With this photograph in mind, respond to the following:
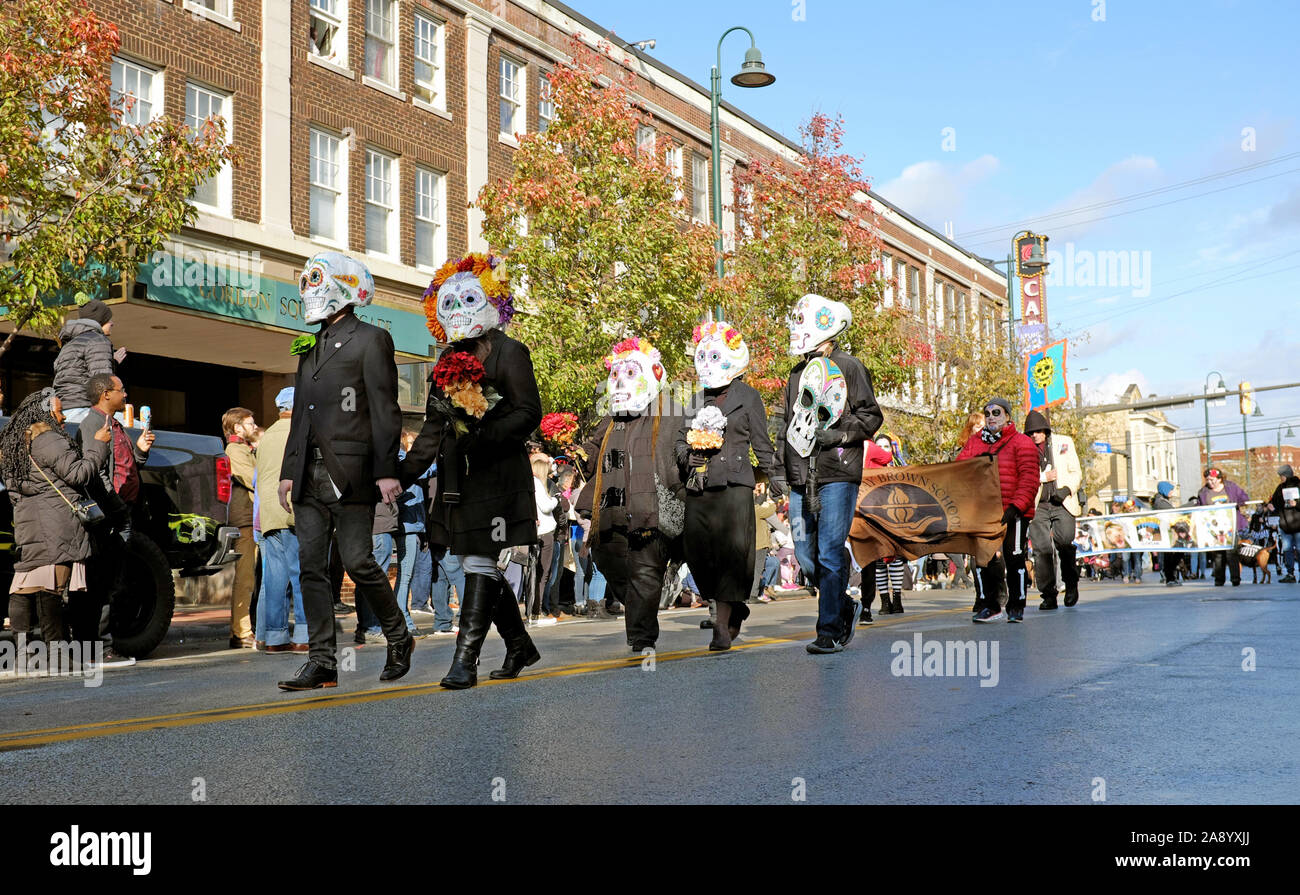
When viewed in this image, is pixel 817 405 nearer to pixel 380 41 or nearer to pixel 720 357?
pixel 720 357

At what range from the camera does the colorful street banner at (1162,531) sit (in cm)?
2102

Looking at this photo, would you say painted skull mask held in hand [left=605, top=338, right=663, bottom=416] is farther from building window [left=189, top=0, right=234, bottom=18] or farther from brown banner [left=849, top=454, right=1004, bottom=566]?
building window [left=189, top=0, right=234, bottom=18]

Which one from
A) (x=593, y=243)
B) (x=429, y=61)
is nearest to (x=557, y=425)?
(x=593, y=243)

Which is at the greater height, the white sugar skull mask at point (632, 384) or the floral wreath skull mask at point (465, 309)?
the floral wreath skull mask at point (465, 309)

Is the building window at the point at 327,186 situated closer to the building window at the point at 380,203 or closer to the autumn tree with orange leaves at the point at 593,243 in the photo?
the building window at the point at 380,203

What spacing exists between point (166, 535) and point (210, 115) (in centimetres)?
1154

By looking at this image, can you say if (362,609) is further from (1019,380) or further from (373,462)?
(1019,380)

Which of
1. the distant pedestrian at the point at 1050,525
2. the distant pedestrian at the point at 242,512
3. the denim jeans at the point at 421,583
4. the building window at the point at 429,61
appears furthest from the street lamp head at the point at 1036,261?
the distant pedestrian at the point at 242,512

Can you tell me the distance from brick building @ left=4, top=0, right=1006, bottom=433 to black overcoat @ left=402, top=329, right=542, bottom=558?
11.7 m

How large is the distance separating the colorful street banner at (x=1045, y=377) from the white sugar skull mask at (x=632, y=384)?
31707 mm

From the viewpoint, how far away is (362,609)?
10945 mm

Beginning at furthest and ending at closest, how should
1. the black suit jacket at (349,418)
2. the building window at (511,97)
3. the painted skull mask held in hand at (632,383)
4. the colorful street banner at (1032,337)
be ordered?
1. the colorful street banner at (1032,337)
2. the building window at (511,97)
3. the painted skull mask held in hand at (632,383)
4. the black suit jacket at (349,418)

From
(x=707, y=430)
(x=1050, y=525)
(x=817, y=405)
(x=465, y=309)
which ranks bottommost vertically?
(x=1050, y=525)

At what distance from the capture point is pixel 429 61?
24844mm
